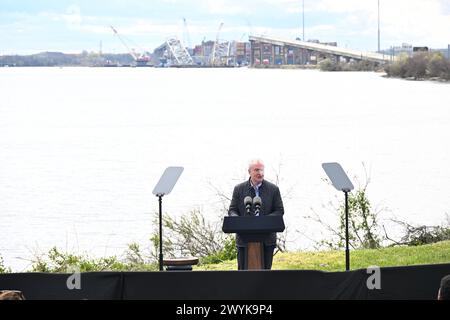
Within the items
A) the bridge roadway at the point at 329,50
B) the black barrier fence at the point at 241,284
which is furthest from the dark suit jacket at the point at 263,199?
the bridge roadway at the point at 329,50

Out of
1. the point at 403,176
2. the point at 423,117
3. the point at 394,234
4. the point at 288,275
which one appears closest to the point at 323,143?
the point at 403,176

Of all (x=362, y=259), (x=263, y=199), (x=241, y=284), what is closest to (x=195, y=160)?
(x=362, y=259)

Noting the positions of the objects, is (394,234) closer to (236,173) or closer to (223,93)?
(236,173)

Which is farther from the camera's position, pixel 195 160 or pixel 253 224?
pixel 195 160

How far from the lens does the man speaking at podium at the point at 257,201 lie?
11070mm

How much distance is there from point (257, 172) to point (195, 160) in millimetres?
33011

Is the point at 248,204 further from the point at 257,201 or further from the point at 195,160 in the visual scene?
the point at 195,160

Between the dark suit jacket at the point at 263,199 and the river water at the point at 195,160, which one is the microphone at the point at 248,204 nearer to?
the dark suit jacket at the point at 263,199

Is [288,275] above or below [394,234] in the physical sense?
above

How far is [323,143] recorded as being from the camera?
5188cm

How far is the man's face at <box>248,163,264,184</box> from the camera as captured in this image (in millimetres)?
11102

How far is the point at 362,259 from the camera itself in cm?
1472

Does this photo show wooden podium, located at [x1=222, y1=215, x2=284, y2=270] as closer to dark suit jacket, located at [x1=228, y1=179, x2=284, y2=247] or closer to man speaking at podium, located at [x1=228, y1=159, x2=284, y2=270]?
man speaking at podium, located at [x1=228, y1=159, x2=284, y2=270]
